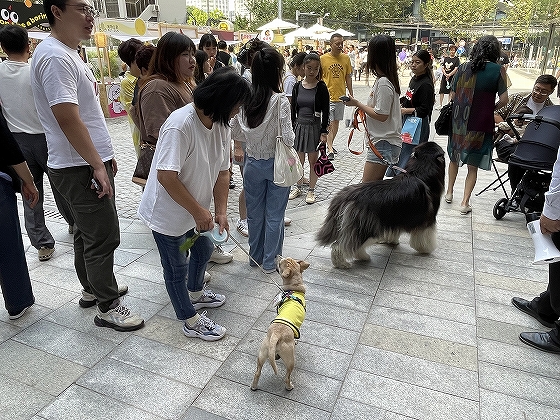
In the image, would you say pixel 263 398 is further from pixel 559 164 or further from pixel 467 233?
pixel 467 233

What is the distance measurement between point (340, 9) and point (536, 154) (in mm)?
45359

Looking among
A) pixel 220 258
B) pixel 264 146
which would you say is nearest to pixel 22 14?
pixel 220 258

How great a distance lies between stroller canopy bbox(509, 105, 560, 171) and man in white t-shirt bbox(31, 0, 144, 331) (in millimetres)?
3660

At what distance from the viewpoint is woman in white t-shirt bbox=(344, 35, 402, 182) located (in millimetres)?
3773

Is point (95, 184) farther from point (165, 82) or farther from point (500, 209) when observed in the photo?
point (500, 209)

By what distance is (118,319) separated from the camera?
8.84 ft

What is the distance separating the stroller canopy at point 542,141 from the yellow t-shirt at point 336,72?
155 inches

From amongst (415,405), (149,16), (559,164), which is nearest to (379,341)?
(415,405)

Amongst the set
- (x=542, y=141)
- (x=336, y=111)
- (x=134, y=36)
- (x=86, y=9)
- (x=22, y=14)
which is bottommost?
(x=336, y=111)

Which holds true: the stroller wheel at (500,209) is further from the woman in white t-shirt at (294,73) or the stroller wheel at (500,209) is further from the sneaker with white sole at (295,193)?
the woman in white t-shirt at (294,73)

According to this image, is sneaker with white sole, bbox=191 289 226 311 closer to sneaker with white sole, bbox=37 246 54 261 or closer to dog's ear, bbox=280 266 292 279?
dog's ear, bbox=280 266 292 279

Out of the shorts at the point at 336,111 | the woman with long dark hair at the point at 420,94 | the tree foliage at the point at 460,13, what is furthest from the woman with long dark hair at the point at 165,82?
the tree foliage at the point at 460,13

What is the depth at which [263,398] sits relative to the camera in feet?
7.07

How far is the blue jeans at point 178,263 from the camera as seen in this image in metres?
2.41
